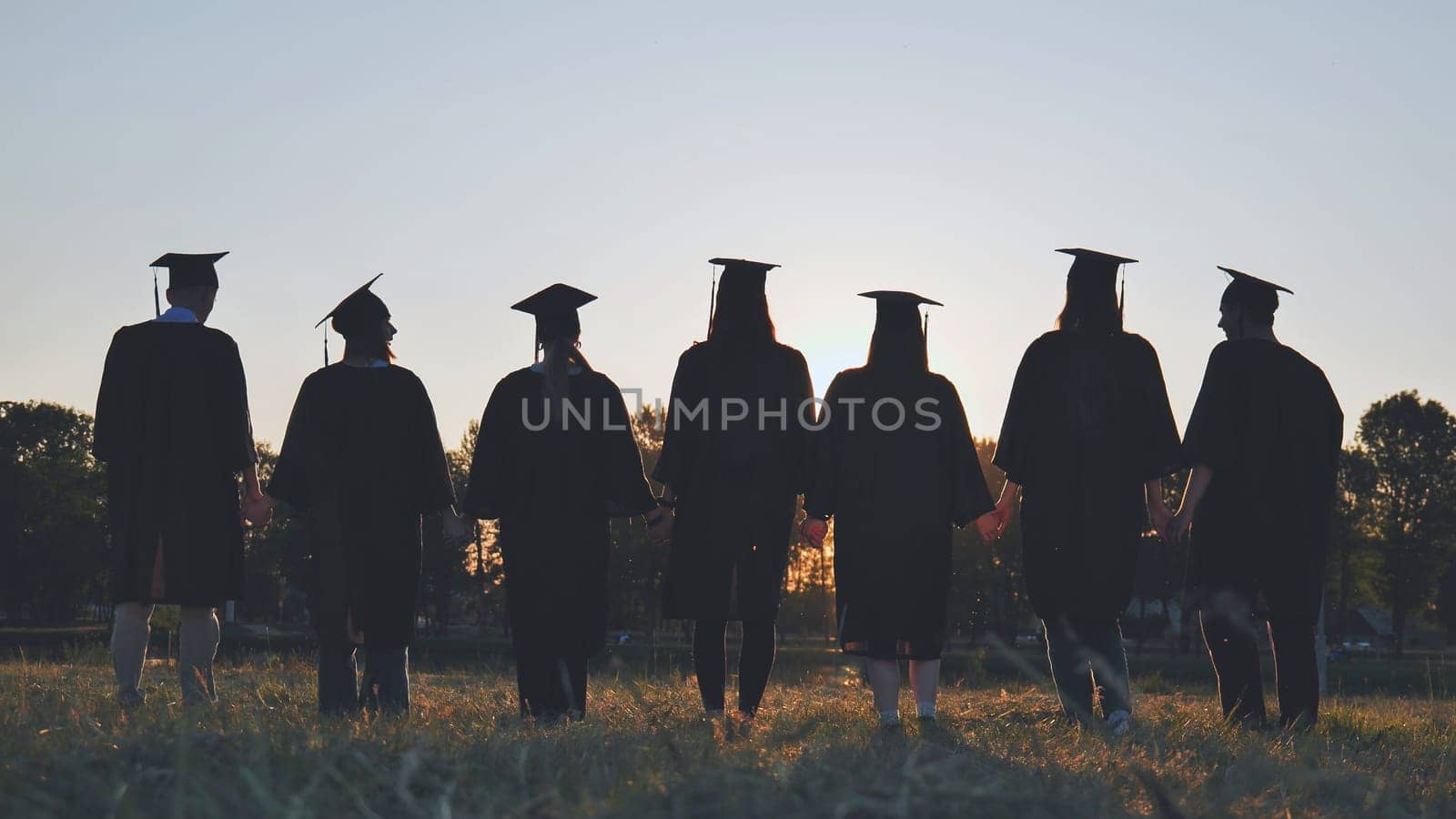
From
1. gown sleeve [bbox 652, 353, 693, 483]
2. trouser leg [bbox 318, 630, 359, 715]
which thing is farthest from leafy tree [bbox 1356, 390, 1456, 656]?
trouser leg [bbox 318, 630, 359, 715]

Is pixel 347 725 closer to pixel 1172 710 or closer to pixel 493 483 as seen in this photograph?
pixel 493 483

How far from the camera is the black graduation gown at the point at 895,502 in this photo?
24.6 ft

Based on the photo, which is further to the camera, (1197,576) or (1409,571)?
(1409,571)

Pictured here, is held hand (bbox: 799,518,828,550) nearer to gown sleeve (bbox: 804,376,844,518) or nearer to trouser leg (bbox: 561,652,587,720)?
gown sleeve (bbox: 804,376,844,518)

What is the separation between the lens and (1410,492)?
58531 mm

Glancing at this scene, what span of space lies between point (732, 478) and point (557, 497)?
3.38 ft

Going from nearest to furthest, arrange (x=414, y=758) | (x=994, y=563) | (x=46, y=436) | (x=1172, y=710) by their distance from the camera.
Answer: (x=414, y=758) → (x=1172, y=710) → (x=994, y=563) → (x=46, y=436)

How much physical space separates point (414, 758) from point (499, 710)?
3.52 metres

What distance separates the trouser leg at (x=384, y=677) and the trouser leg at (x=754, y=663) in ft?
5.99

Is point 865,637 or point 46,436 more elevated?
point 46,436

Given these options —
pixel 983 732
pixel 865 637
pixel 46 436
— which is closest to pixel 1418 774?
pixel 983 732

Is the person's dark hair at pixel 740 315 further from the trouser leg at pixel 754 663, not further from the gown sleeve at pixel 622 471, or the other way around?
the trouser leg at pixel 754 663

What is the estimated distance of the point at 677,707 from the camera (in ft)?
26.0

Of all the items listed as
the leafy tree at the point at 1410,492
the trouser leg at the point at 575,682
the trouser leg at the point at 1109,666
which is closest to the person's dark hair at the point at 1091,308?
the trouser leg at the point at 1109,666
